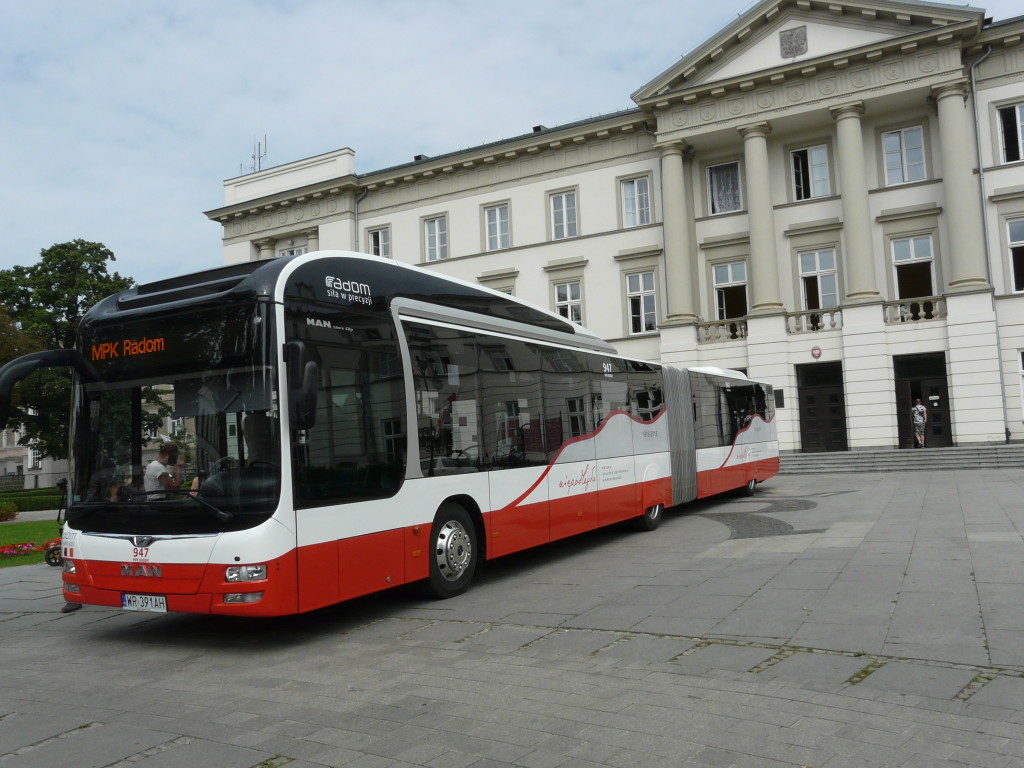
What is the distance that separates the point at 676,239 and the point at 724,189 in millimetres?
3100

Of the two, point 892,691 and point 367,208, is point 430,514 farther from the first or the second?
point 367,208

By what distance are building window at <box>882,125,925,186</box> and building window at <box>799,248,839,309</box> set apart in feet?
10.8

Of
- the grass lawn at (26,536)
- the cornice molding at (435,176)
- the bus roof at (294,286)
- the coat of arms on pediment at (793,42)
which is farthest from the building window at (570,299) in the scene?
the bus roof at (294,286)

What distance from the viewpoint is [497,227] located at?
38.5 meters

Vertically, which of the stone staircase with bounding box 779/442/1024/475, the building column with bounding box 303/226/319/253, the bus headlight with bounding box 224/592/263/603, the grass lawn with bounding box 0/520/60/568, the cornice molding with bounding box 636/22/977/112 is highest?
the cornice molding with bounding box 636/22/977/112

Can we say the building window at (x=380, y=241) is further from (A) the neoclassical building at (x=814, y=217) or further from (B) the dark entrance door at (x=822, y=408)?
(B) the dark entrance door at (x=822, y=408)

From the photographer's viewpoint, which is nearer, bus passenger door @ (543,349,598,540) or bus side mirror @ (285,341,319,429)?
bus side mirror @ (285,341,319,429)

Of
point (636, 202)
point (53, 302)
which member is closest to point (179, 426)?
point (636, 202)

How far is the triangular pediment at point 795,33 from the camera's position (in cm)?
2909

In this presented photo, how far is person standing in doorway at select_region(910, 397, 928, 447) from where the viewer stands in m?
29.0

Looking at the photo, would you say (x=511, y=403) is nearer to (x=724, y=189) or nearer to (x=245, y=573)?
(x=245, y=573)

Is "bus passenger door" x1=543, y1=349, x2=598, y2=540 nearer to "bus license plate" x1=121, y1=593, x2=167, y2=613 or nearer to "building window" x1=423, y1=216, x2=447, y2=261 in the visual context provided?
"bus license plate" x1=121, y1=593, x2=167, y2=613

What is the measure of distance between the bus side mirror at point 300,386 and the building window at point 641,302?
28.8 m

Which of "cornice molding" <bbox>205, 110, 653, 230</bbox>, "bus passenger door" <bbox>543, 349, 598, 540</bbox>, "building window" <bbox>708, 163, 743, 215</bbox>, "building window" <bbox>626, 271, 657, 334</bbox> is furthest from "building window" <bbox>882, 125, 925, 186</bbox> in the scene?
"bus passenger door" <bbox>543, 349, 598, 540</bbox>
